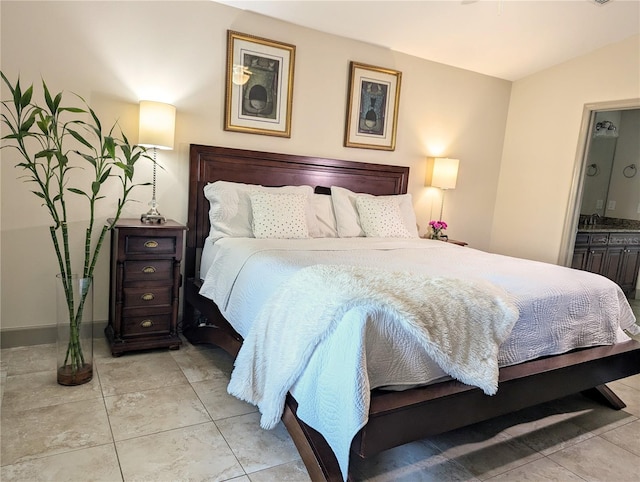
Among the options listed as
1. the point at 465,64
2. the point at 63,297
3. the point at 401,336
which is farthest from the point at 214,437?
the point at 465,64

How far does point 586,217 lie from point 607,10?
9.56ft

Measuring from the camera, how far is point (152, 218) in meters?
2.83

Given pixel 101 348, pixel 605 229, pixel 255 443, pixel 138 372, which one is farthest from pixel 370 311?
pixel 605 229

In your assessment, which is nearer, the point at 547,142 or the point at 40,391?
the point at 40,391

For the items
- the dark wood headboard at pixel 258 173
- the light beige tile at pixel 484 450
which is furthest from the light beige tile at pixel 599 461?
the dark wood headboard at pixel 258 173

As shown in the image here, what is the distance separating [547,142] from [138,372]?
13.7 ft

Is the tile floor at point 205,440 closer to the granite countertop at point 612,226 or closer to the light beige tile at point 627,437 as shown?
the light beige tile at point 627,437

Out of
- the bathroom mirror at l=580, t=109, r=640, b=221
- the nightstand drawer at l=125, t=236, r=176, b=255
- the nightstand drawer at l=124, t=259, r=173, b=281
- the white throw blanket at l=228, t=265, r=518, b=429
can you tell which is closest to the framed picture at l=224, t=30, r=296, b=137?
the nightstand drawer at l=125, t=236, r=176, b=255

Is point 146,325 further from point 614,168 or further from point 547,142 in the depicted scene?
point 614,168

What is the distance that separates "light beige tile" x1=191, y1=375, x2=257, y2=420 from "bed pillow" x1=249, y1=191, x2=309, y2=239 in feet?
3.18

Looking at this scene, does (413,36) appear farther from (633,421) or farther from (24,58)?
(633,421)

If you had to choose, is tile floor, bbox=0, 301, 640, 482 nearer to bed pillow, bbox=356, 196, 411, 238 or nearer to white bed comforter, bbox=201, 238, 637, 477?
white bed comforter, bbox=201, 238, 637, 477

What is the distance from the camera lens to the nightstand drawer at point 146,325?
8.85 ft

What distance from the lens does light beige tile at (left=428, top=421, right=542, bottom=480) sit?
1.86m
